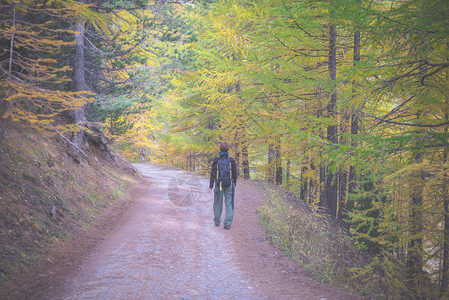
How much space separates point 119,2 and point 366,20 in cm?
811

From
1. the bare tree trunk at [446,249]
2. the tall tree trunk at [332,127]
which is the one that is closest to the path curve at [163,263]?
the bare tree trunk at [446,249]

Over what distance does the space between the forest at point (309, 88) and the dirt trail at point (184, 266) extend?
2.45 m

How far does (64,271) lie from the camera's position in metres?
5.12

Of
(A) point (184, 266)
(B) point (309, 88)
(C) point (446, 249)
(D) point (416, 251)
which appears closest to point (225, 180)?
(A) point (184, 266)

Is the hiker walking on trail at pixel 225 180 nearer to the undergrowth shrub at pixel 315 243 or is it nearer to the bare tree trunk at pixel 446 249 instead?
the undergrowth shrub at pixel 315 243

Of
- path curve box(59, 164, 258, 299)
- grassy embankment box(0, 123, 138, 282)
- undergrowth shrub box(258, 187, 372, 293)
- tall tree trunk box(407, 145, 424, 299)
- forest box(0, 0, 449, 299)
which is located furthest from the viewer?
tall tree trunk box(407, 145, 424, 299)

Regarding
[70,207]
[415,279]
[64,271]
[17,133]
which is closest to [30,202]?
[70,207]

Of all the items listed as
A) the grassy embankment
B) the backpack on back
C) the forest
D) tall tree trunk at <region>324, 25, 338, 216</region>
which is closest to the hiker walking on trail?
the backpack on back

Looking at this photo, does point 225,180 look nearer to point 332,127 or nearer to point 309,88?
point 309,88

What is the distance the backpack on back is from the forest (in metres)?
1.81

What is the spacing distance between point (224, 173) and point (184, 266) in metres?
3.07

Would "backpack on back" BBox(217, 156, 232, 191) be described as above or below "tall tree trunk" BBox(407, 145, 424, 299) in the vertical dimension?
above

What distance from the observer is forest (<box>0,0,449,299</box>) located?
501cm

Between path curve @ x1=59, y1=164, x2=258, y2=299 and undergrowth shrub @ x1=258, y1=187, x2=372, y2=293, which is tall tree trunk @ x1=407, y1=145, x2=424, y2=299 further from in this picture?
path curve @ x1=59, y1=164, x2=258, y2=299
